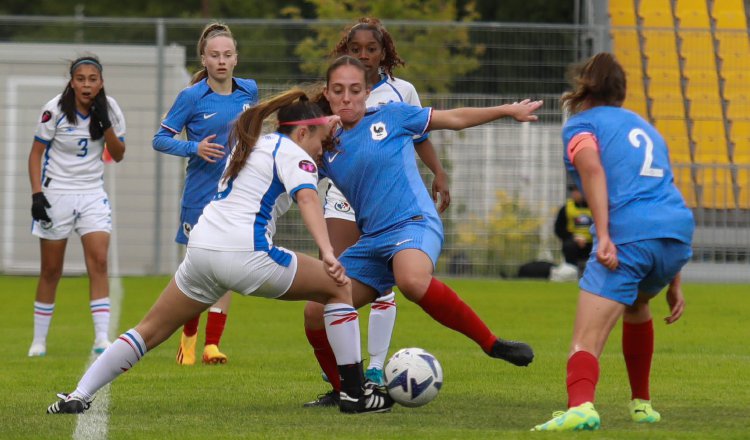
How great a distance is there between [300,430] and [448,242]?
11.8 m

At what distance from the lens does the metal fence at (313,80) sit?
692 inches

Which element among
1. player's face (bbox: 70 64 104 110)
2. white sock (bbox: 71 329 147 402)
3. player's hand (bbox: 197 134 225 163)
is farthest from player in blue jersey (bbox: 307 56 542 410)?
player's face (bbox: 70 64 104 110)

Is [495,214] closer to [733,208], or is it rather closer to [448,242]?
[448,242]

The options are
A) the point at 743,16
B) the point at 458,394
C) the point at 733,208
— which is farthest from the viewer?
the point at 743,16

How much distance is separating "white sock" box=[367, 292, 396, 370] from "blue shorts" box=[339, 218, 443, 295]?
600 millimetres

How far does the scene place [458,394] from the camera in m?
7.61

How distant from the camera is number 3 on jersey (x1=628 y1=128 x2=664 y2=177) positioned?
235 inches

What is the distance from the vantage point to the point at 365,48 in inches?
305

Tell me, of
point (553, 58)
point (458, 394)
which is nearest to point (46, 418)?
point (458, 394)

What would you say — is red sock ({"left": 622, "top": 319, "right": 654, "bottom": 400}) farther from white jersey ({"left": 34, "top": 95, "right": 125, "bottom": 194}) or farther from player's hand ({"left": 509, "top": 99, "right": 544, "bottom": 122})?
white jersey ({"left": 34, "top": 95, "right": 125, "bottom": 194})

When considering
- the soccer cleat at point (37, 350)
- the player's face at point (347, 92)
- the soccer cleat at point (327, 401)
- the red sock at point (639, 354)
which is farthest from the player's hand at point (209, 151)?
the red sock at point (639, 354)

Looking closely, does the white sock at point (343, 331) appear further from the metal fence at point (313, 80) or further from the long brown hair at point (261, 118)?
the metal fence at point (313, 80)

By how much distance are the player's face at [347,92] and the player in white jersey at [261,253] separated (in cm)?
31

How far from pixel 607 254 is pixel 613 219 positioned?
0.22 metres
